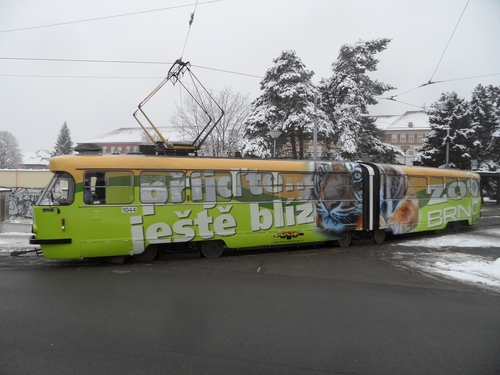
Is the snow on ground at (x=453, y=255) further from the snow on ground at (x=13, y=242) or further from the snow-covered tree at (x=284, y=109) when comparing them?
the snow-covered tree at (x=284, y=109)

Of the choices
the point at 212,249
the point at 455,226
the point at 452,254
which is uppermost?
the point at 212,249

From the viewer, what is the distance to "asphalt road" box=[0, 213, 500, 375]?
3.99 metres

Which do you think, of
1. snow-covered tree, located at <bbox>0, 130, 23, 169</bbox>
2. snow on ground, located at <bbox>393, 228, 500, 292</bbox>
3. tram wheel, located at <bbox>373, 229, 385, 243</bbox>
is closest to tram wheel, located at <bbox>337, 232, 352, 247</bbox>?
tram wheel, located at <bbox>373, 229, 385, 243</bbox>

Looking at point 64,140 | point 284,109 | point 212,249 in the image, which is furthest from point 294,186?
point 64,140

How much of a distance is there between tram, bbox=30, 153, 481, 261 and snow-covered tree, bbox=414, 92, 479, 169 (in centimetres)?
2485

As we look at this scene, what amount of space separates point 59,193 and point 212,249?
393cm

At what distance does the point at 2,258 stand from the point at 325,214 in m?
8.88

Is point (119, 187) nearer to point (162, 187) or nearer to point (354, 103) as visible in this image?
point (162, 187)

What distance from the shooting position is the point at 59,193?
331 inches

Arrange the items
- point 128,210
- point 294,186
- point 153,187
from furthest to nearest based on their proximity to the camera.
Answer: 1. point 294,186
2. point 153,187
3. point 128,210

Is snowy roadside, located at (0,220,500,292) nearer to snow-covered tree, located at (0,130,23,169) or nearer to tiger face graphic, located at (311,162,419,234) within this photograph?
tiger face graphic, located at (311,162,419,234)

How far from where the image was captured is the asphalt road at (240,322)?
3.99 m

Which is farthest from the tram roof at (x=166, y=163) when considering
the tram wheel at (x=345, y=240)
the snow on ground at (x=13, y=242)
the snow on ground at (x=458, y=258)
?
the snow on ground at (x=13, y=242)

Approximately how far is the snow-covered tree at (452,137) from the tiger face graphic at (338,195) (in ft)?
85.6
